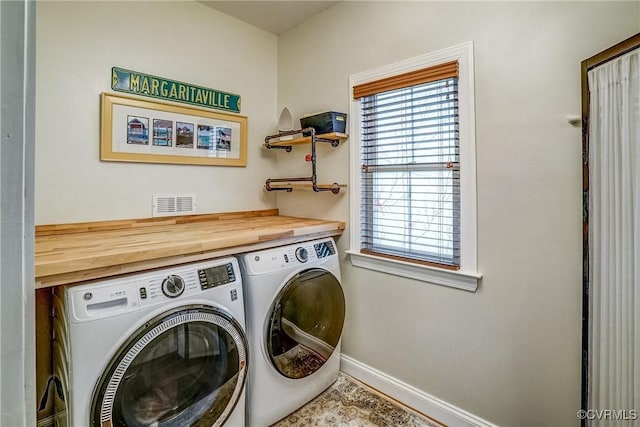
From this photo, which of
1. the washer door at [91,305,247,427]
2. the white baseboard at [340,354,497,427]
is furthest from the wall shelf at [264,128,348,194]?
the white baseboard at [340,354,497,427]

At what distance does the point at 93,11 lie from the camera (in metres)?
1.77

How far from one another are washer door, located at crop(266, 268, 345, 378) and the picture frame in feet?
3.79

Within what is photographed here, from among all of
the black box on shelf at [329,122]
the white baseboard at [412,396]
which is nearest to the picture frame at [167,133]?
the black box on shelf at [329,122]

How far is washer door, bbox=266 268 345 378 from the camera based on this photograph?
1.68 m

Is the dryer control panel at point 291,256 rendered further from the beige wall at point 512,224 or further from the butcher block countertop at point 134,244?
the beige wall at point 512,224

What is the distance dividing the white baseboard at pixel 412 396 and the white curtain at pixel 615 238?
633mm

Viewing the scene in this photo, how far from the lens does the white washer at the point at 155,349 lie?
3.61 feet

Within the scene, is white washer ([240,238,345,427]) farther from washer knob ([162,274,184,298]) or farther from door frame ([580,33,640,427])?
door frame ([580,33,640,427])

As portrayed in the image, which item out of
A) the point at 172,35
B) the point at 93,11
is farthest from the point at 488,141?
the point at 93,11

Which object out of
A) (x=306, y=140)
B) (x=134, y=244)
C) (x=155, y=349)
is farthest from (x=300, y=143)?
(x=155, y=349)

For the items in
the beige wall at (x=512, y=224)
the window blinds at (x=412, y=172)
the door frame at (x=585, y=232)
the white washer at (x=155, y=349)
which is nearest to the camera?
the white washer at (x=155, y=349)

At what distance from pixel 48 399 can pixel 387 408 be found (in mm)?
1786

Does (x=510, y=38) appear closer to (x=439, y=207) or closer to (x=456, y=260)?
(x=439, y=207)

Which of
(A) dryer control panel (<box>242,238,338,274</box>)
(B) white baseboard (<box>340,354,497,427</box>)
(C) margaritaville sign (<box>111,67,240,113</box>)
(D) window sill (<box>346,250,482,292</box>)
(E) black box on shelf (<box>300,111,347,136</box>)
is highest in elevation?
(C) margaritaville sign (<box>111,67,240,113</box>)
